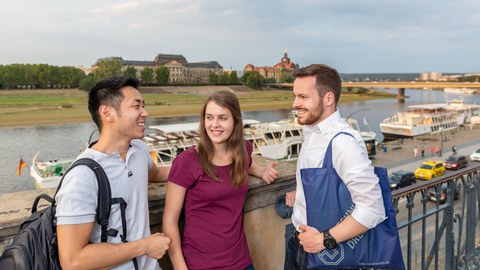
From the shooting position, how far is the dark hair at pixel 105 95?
220 centimetres

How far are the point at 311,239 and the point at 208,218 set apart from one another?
0.64m

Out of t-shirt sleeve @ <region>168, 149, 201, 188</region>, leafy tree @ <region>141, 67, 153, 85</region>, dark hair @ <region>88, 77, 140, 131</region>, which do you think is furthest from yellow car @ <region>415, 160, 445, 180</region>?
leafy tree @ <region>141, 67, 153, 85</region>

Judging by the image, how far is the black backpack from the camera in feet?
5.59

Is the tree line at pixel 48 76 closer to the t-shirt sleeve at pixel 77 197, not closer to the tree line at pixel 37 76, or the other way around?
the tree line at pixel 37 76

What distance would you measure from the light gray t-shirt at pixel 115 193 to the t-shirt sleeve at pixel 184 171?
0.18 metres

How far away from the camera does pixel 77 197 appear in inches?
70.9

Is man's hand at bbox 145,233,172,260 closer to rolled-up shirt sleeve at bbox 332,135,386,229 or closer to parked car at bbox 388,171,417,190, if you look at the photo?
rolled-up shirt sleeve at bbox 332,135,386,229

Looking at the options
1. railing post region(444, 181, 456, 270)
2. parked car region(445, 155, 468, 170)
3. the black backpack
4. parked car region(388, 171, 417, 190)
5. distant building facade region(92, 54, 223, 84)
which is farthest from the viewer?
distant building facade region(92, 54, 223, 84)

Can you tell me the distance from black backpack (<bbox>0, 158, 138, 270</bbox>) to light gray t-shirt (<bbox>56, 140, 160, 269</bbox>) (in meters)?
0.04

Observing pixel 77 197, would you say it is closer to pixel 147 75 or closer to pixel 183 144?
pixel 183 144

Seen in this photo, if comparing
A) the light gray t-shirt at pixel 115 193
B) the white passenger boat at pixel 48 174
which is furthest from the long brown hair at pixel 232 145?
the white passenger boat at pixel 48 174

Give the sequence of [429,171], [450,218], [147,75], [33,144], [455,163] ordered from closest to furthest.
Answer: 1. [450,218]
2. [429,171]
3. [455,163]
4. [33,144]
5. [147,75]

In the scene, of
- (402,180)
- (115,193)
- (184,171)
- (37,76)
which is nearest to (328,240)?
(184,171)

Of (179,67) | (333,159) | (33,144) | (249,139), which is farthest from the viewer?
(179,67)
